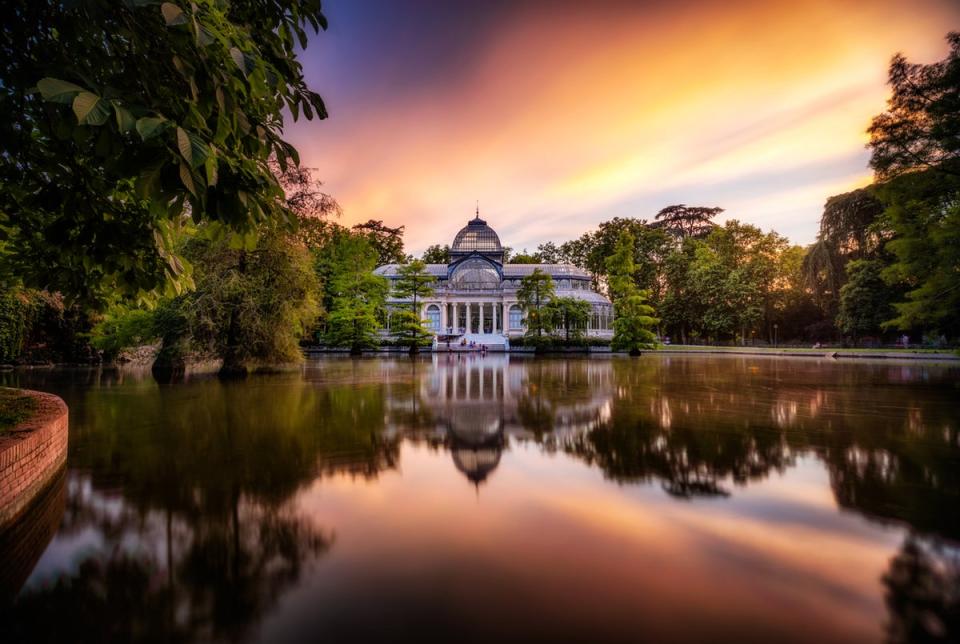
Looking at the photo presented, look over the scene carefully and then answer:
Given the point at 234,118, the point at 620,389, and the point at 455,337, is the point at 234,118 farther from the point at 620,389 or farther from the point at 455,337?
the point at 455,337

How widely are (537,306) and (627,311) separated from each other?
7.59 metres

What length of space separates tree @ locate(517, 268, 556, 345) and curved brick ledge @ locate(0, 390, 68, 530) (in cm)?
3304

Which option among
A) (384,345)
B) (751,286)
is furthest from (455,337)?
(751,286)

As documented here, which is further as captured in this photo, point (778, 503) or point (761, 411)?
point (761, 411)

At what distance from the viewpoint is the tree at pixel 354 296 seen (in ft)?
107

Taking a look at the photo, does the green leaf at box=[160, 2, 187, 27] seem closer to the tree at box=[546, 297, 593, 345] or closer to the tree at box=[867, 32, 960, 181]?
the tree at box=[867, 32, 960, 181]

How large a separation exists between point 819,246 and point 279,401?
50409 millimetres

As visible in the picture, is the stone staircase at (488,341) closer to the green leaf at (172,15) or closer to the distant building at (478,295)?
the distant building at (478,295)

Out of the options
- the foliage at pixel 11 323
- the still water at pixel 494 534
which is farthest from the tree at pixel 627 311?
the foliage at pixel 11 323

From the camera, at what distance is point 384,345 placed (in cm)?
3862

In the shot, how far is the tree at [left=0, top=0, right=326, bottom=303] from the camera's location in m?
2.62

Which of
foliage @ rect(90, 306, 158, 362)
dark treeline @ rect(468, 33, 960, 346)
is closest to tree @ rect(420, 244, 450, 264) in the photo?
dark treeline @ rect(468, 33, 960, 346)

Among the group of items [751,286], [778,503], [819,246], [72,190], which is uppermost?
[819,246]

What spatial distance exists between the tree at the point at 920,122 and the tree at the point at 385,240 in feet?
183
